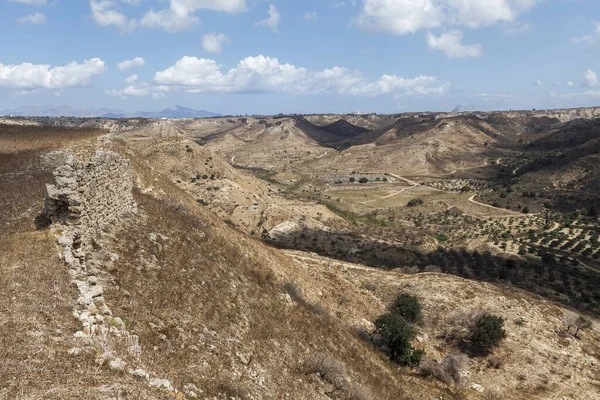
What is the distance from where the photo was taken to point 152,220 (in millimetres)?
18172

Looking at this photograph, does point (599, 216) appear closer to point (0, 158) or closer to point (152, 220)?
point (152, 220)

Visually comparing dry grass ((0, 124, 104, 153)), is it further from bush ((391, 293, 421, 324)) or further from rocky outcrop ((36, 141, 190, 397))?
bush ((391, 293, 421, 324))

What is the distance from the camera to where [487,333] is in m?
22.9

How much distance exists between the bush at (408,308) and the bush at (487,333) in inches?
134

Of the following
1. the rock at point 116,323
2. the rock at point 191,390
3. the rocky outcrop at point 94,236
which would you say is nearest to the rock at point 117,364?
the rocky outcrop at point 94,236

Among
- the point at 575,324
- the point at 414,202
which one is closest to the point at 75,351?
the point at 575,324

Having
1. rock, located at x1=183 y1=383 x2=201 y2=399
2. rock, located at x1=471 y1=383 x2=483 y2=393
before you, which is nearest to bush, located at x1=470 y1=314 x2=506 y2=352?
rock, located at x1=471 y1=383 x2=483 y2=393

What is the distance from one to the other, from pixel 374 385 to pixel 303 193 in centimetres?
9290

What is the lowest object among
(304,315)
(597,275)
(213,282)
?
(597,275)

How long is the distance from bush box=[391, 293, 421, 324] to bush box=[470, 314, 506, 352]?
3.41m

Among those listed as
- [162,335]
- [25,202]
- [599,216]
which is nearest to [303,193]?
[599,216]

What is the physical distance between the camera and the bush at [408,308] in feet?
81.5

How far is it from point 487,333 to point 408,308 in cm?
450

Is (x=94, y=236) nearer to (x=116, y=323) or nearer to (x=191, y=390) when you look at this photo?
(x=116, y=323)
